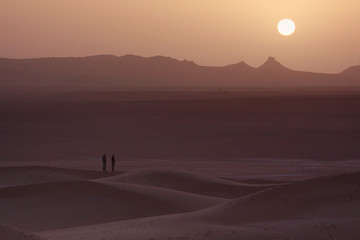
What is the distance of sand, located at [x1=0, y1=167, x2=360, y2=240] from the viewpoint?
40.3 feet

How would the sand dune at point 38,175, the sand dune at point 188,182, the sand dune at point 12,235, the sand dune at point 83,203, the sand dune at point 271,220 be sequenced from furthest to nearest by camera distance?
the sand dune at point 38,175
the sand dune at point 188,182
the sand dune at point 83,203
the sand dune at point 271,220
the sand dune at point 12,235

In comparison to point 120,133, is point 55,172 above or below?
below

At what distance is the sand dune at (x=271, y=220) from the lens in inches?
477

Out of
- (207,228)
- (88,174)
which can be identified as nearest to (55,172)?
(88,174)

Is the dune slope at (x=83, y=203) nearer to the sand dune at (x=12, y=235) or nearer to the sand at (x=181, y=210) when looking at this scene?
the sand at (x=181, y=210)

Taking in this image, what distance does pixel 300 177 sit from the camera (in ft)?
83.0

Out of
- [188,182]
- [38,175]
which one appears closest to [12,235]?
[188,182]

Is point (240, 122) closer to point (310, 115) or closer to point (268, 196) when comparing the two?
point (310, 115)

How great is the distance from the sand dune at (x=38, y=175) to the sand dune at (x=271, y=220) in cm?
972

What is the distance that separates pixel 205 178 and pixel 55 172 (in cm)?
524

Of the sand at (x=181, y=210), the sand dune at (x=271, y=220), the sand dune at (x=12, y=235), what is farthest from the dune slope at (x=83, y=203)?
the sand dune at (x=12, y=235)

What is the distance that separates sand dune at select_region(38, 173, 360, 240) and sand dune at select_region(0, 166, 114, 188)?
9.72 metres

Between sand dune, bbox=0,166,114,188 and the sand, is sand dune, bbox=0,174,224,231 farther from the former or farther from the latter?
sand dune, bbox=0,166,114,188

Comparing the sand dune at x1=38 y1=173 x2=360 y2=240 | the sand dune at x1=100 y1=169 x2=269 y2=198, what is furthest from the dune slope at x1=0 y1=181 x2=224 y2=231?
the sand dune at x1=38 y1=173 x2=360 y2=240
